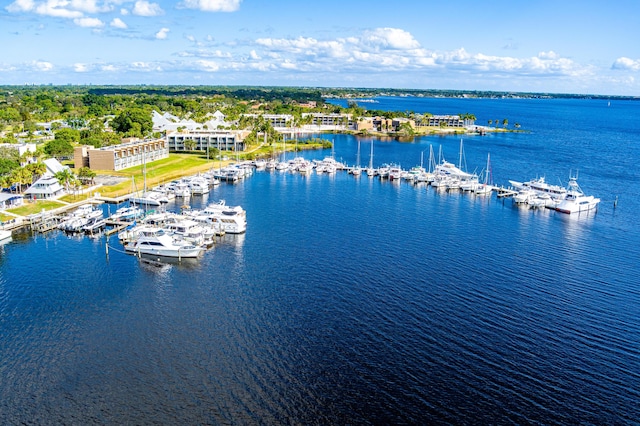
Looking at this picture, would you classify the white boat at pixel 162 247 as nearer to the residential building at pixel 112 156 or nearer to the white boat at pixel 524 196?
the residential building at pixel 112 156

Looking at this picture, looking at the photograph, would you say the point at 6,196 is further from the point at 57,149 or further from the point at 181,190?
the point at 57,149

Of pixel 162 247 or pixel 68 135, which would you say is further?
pixel 68 135

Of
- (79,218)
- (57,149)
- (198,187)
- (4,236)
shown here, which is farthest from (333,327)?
(57,149)

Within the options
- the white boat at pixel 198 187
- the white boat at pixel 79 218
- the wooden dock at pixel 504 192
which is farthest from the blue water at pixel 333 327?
the white boat at pixel 198 187

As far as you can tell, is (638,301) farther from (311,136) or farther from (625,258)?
(311,136)

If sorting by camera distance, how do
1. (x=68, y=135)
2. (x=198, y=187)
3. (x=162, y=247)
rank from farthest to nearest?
(x=68, y=135) → (x=198, y=187) → (x=162, y=247)

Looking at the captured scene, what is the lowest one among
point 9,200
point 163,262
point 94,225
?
point 163,262

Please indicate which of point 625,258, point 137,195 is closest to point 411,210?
point 625,258

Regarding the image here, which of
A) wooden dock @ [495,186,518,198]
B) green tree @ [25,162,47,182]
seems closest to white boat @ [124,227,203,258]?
green tree @ [25,162,47,182]
